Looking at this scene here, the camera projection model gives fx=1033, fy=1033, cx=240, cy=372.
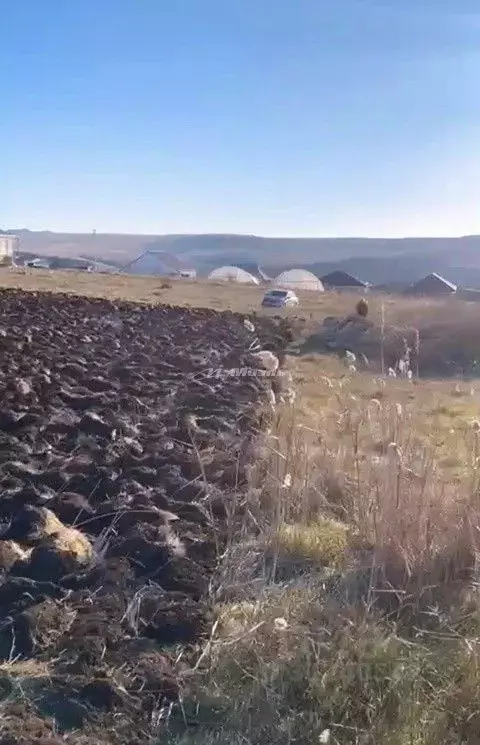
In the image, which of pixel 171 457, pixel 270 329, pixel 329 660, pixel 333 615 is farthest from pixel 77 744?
pixel 270 329

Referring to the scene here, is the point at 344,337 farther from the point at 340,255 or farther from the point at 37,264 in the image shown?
A: the point at 340,255

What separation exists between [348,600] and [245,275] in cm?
7030

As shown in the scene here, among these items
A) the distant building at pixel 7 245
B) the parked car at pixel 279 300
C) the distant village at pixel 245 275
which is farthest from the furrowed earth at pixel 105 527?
the distant building at pixel 7 245

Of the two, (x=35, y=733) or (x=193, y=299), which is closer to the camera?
(x=35, y=733)

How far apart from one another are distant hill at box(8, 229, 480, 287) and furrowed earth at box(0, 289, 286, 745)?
102m

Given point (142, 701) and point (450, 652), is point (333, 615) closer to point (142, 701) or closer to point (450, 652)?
point (450, 652)

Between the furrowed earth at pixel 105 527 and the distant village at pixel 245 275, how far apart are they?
3612 centimetres

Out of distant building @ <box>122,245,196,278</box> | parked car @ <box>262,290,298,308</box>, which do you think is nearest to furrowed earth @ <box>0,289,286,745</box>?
parked car @ <box>262,290,298,308</box>

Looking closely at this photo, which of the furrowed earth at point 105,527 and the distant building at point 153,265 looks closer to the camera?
the furrowed earth at point 105,527

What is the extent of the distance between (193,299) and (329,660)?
105ft

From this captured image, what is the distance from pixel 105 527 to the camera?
5.51m

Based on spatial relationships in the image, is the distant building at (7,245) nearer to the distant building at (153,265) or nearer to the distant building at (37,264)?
the distant building at (37,264)

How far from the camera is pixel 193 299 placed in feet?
118

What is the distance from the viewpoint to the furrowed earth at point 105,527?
12.3ft
